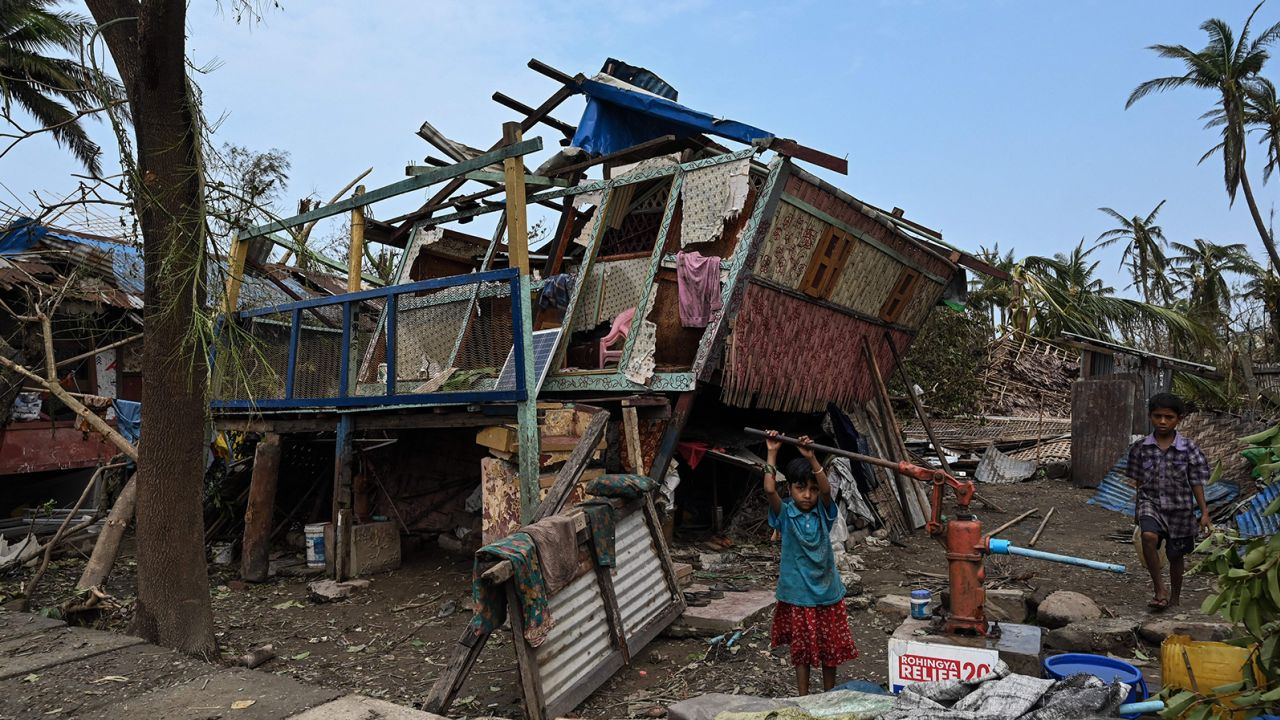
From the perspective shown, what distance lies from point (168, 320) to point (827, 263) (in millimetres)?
6538

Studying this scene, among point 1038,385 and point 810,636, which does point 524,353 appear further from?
point 1038,385

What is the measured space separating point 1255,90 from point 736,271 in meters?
23.8

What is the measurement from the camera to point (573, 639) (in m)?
Answer: 4.79

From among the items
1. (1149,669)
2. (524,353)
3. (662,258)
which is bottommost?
(1149,669)

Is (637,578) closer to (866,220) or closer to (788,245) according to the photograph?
(788,245)

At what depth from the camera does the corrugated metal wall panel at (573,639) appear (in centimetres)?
450

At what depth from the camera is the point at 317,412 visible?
339 inches

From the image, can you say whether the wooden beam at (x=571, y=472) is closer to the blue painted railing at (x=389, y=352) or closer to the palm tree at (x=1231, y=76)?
the blue painted railing at (x=389, y=352)

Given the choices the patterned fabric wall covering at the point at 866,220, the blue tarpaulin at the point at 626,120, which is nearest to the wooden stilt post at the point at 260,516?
the blue tarpaulin at the point at 626,120

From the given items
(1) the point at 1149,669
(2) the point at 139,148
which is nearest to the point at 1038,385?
(1) the point at 1149,669

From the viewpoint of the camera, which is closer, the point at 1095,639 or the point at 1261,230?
the point at 1095,639

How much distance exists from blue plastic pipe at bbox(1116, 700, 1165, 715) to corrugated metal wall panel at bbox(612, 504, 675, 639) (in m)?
2.95

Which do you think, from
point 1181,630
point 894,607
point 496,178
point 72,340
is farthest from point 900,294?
point 72,340

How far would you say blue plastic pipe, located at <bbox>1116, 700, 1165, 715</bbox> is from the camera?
10.4 ft
